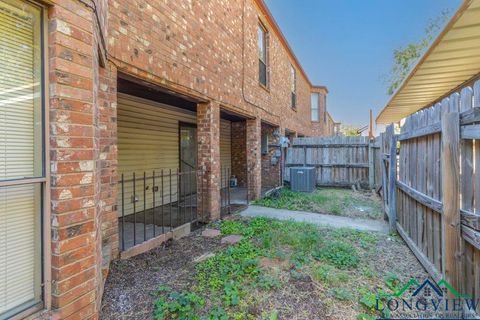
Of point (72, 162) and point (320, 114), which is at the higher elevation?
point (320, 114)

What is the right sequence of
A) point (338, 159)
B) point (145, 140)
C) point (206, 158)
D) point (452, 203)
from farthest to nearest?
point (338, 159), point (145, 140), point (206, 158), point (452, 203)

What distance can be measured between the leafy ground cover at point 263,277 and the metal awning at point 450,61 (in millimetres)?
3107

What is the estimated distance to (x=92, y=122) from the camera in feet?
6.21

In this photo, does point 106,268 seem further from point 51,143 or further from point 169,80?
point 169,80

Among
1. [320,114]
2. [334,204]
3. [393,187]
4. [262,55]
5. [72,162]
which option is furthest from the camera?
[320,114]

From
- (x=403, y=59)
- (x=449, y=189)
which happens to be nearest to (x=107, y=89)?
(x=449, y=189)

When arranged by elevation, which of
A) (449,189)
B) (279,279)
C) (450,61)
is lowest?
(279,279)

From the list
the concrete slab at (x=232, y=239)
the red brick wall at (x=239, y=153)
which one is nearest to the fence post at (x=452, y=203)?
the concrete slab at (x=232, y=239)

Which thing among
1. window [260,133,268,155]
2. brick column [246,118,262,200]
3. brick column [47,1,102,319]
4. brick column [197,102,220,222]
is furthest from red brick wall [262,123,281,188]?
brick column [47,1,102,319]

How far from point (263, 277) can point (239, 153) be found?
26.2 feet

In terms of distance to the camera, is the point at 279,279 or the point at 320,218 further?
the point at 320,218

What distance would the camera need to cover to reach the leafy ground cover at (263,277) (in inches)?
92.7

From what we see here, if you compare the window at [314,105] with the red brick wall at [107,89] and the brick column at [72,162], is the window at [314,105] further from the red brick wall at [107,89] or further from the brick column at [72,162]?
the brick column at [72,162]

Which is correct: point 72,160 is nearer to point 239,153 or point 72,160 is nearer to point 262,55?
point 262,55
